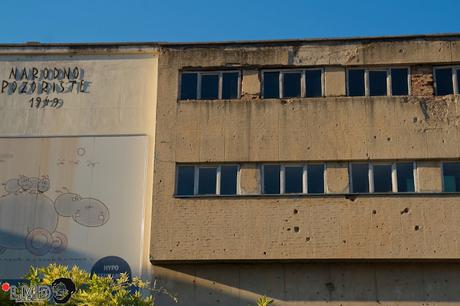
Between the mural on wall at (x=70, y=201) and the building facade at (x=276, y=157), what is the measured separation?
0.09 m

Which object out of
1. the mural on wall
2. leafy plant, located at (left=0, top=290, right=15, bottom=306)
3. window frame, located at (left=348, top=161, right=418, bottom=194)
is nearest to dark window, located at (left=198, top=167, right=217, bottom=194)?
the mural on wall

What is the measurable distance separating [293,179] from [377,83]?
3887 mm

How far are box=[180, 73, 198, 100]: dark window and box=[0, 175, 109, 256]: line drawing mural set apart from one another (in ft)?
13.3

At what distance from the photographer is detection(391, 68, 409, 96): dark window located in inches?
756

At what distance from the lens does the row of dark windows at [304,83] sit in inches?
758

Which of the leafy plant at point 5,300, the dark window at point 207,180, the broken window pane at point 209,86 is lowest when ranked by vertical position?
the leafy plant at point 5,300

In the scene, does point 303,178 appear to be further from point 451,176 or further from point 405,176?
point 451,176

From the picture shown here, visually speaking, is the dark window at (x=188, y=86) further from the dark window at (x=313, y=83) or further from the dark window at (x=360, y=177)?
the dark window at (x=360, y=177)

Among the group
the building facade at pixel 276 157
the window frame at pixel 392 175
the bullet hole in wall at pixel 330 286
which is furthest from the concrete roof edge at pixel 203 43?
the bullet hole in wall at pixel 330 286

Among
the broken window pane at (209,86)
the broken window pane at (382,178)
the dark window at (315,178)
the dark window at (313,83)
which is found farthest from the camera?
the broken window pane at (209,86)

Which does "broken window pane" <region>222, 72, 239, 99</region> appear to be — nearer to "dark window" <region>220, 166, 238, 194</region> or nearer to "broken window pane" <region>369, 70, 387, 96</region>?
"dark window" <region>220, 166, 238, 194</region>

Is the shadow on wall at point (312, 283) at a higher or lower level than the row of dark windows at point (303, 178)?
lower

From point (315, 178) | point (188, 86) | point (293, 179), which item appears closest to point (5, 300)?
point (293, 179)

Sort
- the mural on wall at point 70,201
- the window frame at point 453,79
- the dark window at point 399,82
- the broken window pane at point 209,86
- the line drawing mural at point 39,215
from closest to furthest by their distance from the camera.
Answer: the mural on wall at point 70,201 < the line drawing mural at point 39,215 < the window frame at point 453,79 < the dark window at point 399,82 < the broken window pane at point 209,86
